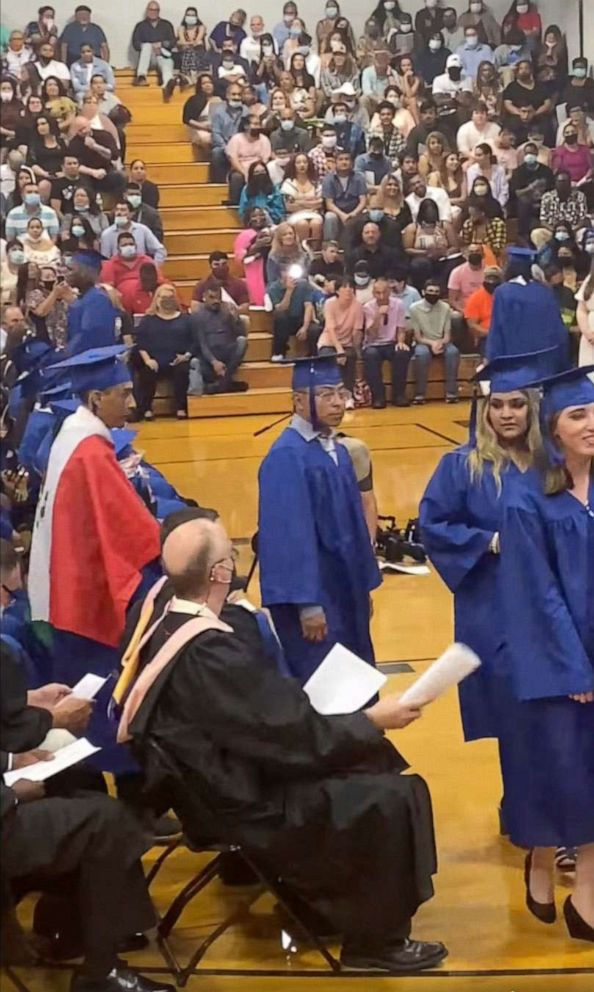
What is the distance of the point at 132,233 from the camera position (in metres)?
8.27

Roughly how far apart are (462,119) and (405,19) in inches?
124

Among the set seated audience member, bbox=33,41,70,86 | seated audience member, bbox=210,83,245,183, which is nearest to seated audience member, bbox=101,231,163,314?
seated audience member, bbox=210,83,245,183

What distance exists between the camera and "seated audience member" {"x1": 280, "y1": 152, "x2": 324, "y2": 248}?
9430 mm

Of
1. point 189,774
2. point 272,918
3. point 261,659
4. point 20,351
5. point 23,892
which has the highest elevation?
point 20,351

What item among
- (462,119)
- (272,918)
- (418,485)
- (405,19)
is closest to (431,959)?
(272,918)

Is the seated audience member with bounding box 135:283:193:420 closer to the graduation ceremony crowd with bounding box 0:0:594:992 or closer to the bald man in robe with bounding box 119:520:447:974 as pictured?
the graduation ceremony crowd with bounding box 0:0:594:992

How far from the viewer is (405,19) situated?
7070mm

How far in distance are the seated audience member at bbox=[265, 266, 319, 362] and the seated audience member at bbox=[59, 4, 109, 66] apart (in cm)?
185

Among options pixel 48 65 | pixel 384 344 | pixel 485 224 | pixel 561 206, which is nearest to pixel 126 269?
pixel 384 344

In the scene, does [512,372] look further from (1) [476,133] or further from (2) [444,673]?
(1) [476,133]

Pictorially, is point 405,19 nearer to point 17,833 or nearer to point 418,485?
point 418,485

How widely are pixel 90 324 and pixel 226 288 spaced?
2.73 meters

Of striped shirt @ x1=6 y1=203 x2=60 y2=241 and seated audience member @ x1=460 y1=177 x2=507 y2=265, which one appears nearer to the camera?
striped shirt @ x1=6 y1=203 x2=60 y2=241

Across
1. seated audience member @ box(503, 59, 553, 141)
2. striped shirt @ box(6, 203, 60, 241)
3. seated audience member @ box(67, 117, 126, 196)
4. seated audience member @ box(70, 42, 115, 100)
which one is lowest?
striped shirt @ box(6, 203, 60, 241)
